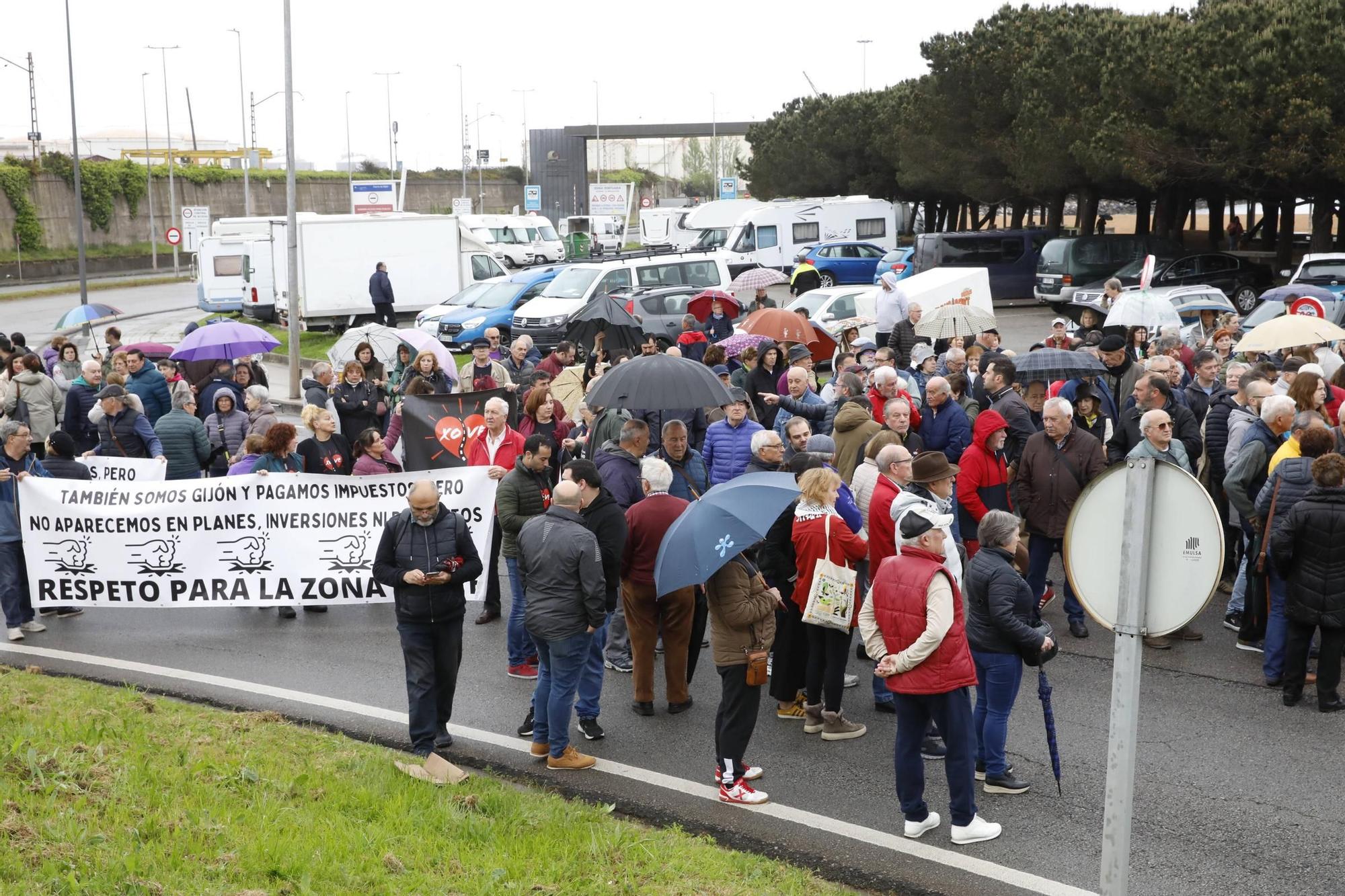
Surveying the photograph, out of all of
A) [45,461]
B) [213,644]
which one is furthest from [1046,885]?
[45,461]

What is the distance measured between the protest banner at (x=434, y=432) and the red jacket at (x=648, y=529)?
4206 mm

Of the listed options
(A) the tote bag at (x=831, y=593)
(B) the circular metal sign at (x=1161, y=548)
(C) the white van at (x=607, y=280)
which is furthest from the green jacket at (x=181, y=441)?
(C) the white van at (x=607, y=280)

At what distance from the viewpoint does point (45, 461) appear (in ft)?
35.7

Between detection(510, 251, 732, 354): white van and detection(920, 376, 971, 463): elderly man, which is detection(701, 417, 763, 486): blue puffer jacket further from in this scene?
detection(510, 251, 732, 354): white van

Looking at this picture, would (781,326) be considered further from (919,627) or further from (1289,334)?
(919,627)

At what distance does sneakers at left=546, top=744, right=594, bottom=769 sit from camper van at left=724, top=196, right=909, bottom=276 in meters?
35.9

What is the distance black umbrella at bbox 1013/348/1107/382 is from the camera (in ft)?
38.2

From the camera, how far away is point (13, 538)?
410 inches

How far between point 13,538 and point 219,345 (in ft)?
15.2

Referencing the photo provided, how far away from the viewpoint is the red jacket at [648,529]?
8195 mm

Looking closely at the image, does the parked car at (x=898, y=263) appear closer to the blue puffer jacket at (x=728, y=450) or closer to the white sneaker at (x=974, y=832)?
the blue puffer jacket at (x=728, y=450)

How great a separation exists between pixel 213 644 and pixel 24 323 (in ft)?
113

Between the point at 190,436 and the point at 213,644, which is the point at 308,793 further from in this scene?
the point at 190,436

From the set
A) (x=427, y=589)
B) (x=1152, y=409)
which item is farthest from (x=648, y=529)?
(x=1152, y=409)
